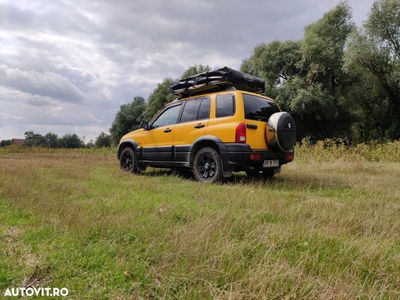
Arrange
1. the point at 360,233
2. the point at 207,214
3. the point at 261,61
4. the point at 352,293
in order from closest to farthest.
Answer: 1. the point at 352,293
2. the point at 360,233
3. the point at 207,214
4. the point at 261,61

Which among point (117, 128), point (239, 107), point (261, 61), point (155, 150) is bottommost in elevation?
point (155, 150)

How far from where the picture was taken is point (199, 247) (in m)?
1.97

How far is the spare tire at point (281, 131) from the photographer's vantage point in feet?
16.6

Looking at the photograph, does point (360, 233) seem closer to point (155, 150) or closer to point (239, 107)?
point (239, 107)

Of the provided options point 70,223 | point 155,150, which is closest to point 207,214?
point 70,223

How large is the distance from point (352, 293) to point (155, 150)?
5590 millimetres

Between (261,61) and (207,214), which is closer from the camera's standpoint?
(207,214)

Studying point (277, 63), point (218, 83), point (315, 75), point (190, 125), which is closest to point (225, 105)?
point (218, 83)

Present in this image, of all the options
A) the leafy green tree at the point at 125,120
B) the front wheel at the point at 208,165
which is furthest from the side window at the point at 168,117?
the leafy green tree at the point at 125,120

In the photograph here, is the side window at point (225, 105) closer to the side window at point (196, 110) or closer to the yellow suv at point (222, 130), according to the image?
the yellow suv at point (222, 130)

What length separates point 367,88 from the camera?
2261cm

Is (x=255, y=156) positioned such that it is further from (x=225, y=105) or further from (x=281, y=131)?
(x=225, y=105)

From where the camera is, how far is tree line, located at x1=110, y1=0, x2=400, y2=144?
18969 millimetres

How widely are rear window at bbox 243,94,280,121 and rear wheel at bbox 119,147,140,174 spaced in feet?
11.6
